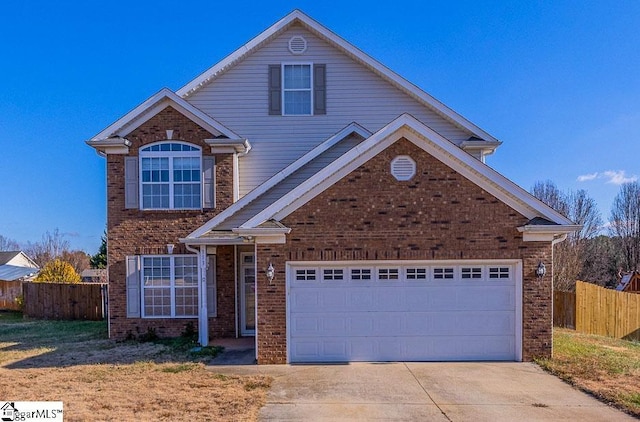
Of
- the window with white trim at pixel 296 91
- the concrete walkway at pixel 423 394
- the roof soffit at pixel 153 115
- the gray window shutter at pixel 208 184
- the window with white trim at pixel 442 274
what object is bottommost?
the concrete walkway at pixel 423 394

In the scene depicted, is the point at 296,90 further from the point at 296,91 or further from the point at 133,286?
the point at 133,286

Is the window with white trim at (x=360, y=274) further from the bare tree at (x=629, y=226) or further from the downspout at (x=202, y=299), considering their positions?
the bare tree at (x=629, y=226)

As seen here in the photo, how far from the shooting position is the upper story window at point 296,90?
14117 mm

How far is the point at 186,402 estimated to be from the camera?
7.36 meters

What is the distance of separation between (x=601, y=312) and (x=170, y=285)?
1591cm

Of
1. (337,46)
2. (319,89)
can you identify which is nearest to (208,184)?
(319,89)

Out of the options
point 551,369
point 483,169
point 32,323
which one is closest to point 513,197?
point 483,169

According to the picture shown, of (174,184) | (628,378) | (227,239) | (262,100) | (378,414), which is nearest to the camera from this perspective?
(378,414)

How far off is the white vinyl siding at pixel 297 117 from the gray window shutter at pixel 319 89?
0.11m

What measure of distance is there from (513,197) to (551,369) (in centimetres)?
362

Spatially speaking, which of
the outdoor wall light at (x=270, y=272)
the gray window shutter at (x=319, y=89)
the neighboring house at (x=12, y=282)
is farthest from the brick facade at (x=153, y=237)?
the neighboring house at (x=12, y=282)

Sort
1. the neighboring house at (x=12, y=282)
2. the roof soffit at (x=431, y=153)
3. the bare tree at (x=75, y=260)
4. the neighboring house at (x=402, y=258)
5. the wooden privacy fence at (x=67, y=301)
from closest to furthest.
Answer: the roof soffit at (x=431, y=153) < the neighboring house at (x=402, y=258) < the wooden privacy fence at (x=67, y=301) < the neighboring house at (x=12, y=282) < the bare tree at (x=75, y=260)

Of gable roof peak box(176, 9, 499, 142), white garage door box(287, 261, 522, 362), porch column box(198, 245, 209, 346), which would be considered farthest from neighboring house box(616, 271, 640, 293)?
porch column box(198, 245, 209, 346)

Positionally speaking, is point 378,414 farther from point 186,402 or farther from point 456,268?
point 456,268
